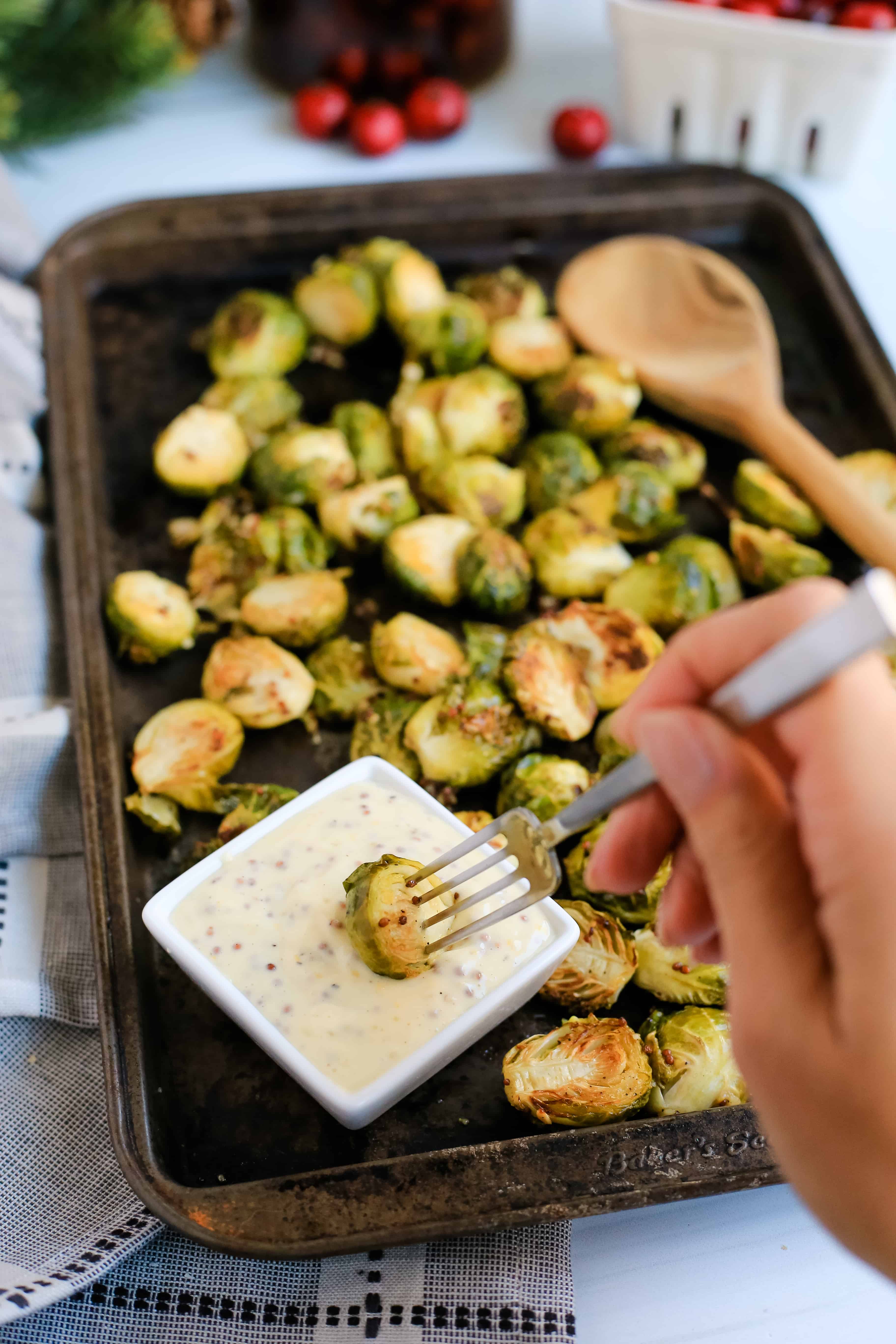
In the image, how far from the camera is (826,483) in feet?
7.16

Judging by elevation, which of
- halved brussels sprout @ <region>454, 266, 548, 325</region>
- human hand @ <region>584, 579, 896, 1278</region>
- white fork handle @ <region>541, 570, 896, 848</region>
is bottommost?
halved brussels sprout @ <region>454, 266, 548, 325</region>

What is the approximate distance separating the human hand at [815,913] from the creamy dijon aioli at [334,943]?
54 cm

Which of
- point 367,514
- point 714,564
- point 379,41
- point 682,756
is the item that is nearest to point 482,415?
point 367,514

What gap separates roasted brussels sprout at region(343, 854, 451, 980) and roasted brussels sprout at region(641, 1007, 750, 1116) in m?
0.39

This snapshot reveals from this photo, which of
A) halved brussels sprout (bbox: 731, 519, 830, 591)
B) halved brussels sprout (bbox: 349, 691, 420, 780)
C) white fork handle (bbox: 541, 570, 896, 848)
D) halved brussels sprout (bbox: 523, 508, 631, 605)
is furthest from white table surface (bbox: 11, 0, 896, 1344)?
white fork handle (bbox: 541, 570, 896, 848)

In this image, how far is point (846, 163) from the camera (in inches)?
118

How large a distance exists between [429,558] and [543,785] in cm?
54

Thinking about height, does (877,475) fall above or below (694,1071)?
above

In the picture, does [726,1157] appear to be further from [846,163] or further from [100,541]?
[846,163]

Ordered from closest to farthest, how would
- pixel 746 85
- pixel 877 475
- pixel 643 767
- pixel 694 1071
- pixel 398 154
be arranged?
1. pixel 643 767
2. pixel 694 1071
3. pixel 877 475
4. pixel 746 85
5. pixel 398 154

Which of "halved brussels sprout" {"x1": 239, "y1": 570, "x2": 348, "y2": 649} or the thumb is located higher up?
the thumb

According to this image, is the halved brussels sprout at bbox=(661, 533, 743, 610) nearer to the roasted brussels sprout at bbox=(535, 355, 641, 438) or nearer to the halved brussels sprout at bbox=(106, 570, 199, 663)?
the roasted brussels sprout at bbox=(535, 355, 641, 438)

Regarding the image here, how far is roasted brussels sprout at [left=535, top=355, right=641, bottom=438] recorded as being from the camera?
2.37m

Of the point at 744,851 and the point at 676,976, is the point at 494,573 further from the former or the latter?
the point at 744,851
